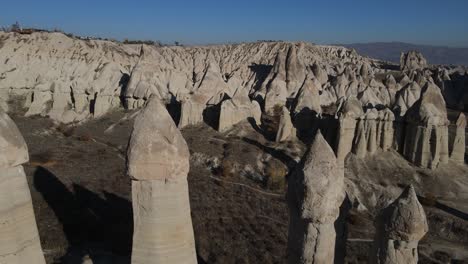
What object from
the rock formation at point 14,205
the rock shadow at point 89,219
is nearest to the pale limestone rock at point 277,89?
the rock shadow at point 89,219

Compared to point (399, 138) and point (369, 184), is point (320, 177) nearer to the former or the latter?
point (369, 184)

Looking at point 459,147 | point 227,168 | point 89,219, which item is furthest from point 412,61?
point 89,219

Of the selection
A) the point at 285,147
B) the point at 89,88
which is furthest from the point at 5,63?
the point at 285,147

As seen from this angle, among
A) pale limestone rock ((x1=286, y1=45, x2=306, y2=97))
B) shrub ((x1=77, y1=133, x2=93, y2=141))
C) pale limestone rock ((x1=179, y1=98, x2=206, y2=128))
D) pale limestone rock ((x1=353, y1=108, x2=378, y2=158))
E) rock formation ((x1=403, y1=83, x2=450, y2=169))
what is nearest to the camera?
rock formation ((x1=403, y1=83, x2=450, y2=169))


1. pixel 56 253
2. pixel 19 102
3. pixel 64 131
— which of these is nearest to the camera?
pixel 56 253

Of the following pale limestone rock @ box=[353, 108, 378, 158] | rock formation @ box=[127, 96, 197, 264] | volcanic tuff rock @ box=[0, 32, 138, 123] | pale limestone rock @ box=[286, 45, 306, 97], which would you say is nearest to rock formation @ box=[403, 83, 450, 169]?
pale limestone rock @ box=[353, 108, 378, 158]

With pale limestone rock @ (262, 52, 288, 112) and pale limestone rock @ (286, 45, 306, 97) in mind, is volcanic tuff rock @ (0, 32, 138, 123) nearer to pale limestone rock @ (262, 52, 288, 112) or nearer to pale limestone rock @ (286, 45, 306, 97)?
pale limestone rock @ (262, 52, 288, 112)
